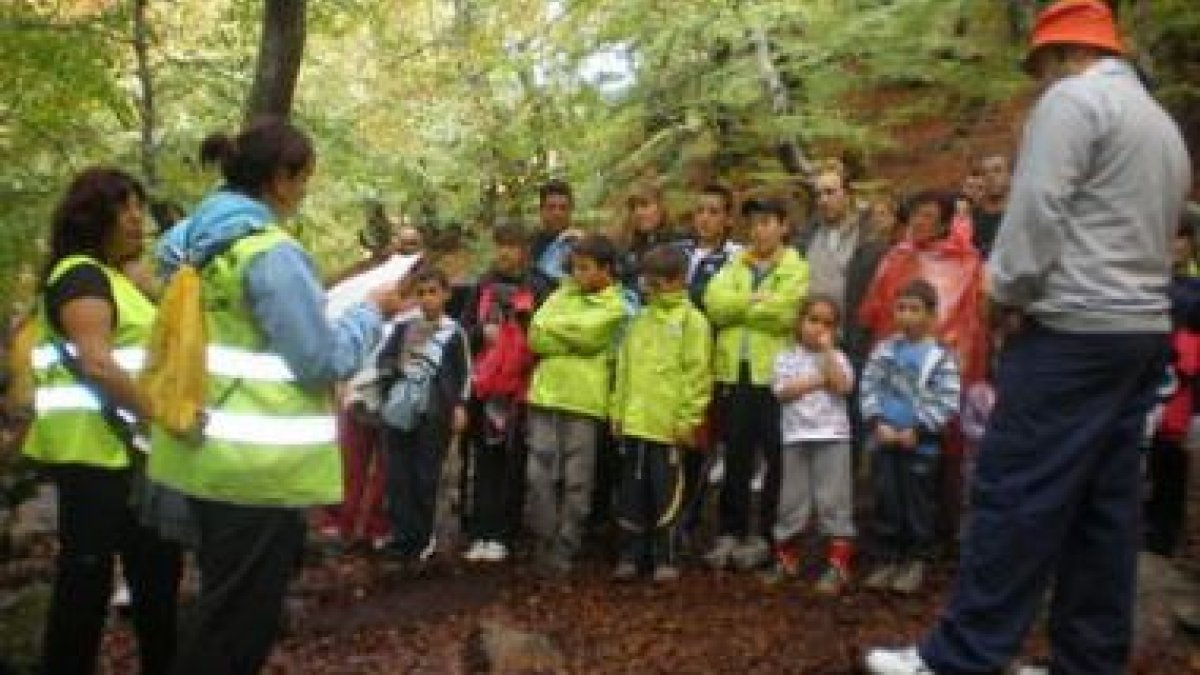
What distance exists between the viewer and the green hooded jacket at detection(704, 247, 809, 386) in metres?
7.02

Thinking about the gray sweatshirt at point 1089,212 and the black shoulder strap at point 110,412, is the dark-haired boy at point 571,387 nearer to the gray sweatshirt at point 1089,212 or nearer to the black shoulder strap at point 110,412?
the black shoulder strap at point 110,412

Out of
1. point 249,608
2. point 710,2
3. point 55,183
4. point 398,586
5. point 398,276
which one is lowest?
point 398,586

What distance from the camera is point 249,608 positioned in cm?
389

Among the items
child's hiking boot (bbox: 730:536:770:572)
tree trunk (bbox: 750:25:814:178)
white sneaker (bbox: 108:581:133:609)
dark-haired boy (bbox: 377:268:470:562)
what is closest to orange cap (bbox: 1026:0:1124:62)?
child's hiking boot (bbox: 730:536:770:572)

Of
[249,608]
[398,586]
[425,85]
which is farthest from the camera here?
[425,85]

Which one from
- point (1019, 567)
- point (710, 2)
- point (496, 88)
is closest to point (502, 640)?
point (1019, 567)

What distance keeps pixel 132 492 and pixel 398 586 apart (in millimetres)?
2729

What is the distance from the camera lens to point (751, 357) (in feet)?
23.3

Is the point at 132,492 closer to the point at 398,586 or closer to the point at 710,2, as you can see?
the point at 398,586

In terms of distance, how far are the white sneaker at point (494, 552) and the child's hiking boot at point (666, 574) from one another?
3.15ft

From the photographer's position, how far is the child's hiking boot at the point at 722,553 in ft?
23.5

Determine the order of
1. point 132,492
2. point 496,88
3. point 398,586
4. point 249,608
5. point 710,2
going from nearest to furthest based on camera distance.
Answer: point 249,608
point 132,492
point 398,586
point 710,2
point 496,88

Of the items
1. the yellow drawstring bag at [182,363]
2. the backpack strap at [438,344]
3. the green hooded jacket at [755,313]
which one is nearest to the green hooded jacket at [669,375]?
the green hooded jacket at [755,313]

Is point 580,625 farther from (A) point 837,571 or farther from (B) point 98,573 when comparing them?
(B) point 98,573
